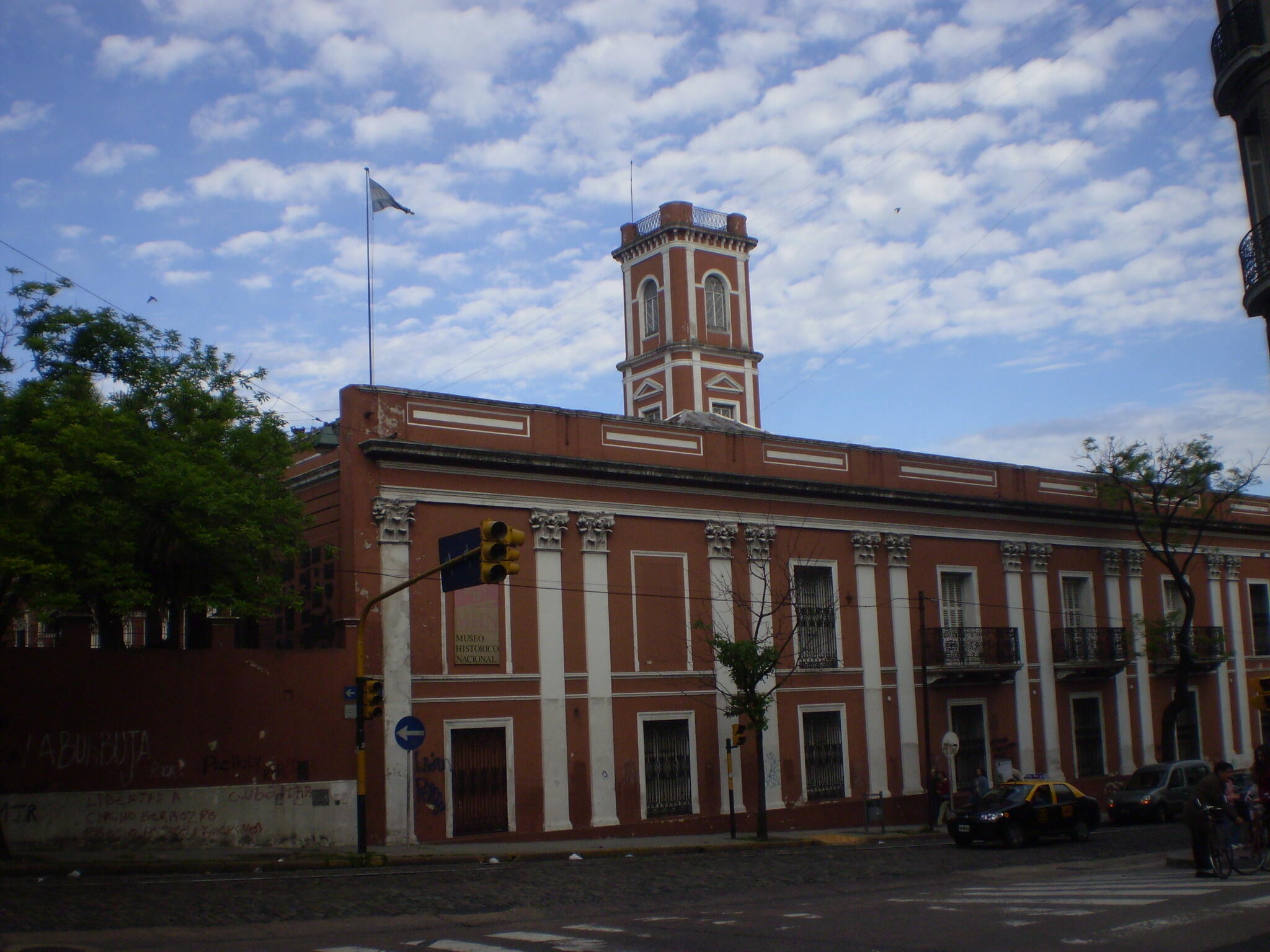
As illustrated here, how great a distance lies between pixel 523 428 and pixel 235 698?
874 cm

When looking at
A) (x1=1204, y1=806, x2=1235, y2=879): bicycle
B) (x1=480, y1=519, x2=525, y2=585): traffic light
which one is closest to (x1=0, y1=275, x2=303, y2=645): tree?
(x1=480, y1=519, x2=525, y2=585): traffic light

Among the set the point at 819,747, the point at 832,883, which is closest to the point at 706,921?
the point at 832,883

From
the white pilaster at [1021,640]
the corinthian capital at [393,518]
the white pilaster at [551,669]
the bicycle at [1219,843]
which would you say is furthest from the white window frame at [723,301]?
the bicycle at [1219,843]

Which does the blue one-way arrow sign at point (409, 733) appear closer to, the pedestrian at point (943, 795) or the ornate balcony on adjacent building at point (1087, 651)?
the pedestrian at point (943, 795)

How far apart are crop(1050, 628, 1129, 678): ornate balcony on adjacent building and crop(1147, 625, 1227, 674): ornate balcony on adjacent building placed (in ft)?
5.40

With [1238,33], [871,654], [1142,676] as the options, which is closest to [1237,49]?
[1238,33]

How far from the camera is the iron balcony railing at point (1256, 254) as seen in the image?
739 inches

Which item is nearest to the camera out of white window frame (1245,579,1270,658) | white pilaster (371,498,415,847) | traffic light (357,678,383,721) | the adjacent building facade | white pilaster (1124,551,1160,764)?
traffic light (357,678,383,721)

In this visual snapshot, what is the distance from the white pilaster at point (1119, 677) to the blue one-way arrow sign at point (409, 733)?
2535 centimetres

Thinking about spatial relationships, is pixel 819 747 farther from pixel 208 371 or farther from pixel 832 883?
pixel 208 371

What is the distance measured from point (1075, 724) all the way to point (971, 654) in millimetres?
5710

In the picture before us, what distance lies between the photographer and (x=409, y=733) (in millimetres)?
21750

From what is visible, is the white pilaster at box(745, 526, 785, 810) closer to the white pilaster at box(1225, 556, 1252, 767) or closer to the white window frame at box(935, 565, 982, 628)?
the white window frame at box(935, 565, 982, 628)

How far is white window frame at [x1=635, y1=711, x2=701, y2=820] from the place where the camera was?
28.7m
